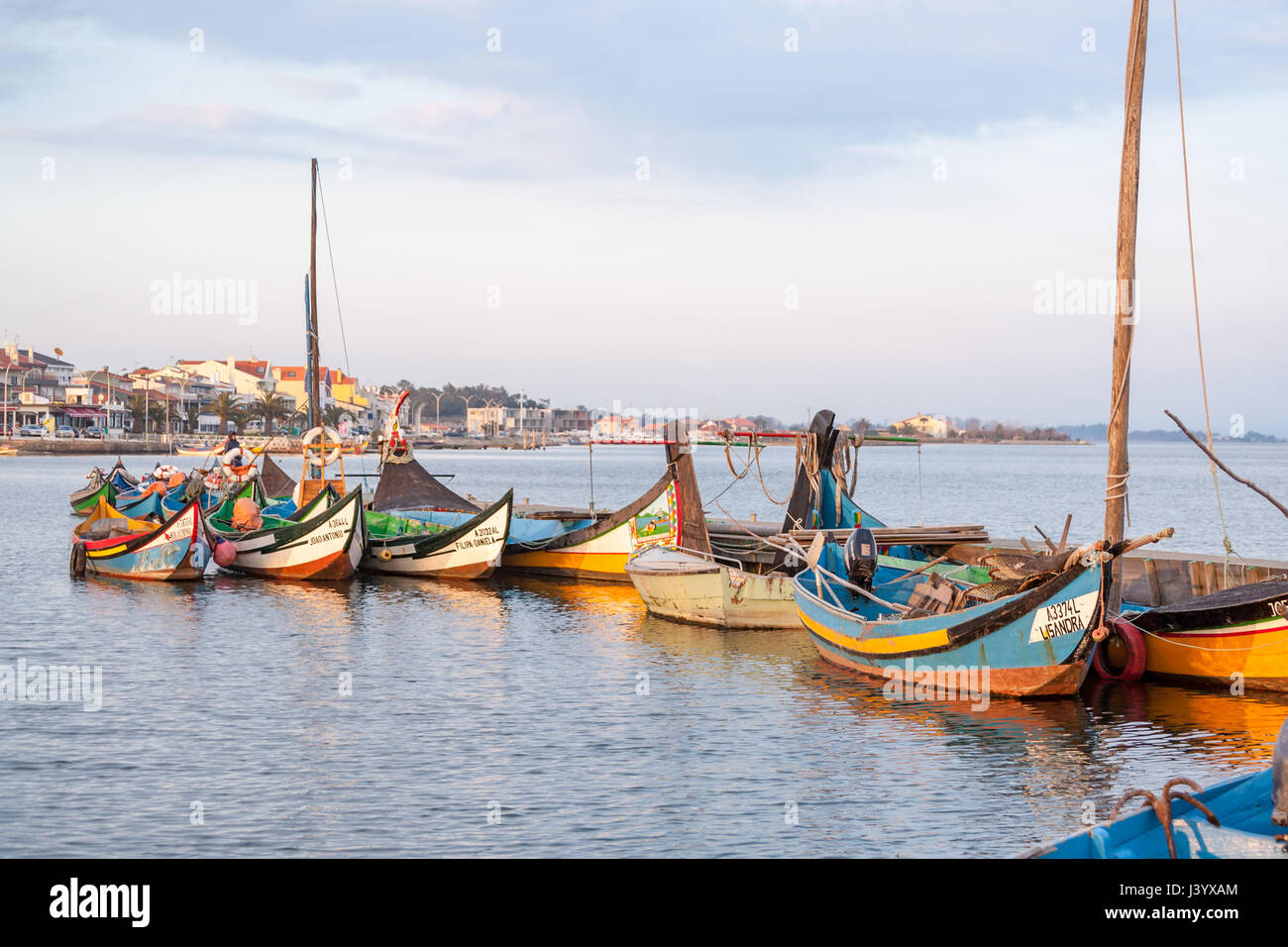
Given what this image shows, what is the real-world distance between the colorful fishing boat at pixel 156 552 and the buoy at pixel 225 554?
0.54m

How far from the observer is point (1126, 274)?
17.7 metres

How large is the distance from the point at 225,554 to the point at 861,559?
770 inches

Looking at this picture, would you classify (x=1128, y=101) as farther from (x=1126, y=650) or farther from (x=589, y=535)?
(x=589, y=535)

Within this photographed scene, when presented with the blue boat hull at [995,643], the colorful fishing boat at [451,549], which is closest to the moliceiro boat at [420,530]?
the colorful fishing boat at [451,549]

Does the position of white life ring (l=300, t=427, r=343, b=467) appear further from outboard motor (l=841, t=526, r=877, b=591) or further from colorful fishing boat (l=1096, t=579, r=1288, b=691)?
colorful fishing boat (l=1096, t=579, r=1288, b=691)

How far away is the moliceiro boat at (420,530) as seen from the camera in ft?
101

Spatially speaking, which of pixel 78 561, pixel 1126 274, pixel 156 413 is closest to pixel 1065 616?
pixel 1126 274

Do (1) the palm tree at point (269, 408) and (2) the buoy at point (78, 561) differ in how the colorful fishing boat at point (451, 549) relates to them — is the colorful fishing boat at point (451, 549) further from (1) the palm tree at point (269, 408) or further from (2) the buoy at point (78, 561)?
(1) the palm tree at point (269, 408)

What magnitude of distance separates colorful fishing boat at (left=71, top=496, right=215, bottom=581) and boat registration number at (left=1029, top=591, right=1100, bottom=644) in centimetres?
2144

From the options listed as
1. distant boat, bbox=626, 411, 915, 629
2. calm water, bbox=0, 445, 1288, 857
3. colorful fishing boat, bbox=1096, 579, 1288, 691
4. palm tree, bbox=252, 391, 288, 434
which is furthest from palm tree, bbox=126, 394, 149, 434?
colorful fishing boat, bbox=1096, 579, 1288, 691

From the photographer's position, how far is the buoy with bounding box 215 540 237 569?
3189 cm

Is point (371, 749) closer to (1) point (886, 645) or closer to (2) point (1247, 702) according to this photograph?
(1) point (886, 645)

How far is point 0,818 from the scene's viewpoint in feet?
37.1

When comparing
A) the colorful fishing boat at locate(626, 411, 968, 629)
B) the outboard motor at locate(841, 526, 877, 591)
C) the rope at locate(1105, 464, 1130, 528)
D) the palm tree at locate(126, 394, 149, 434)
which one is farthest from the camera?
the palm tree at locate(126, 394, 149, 434)
